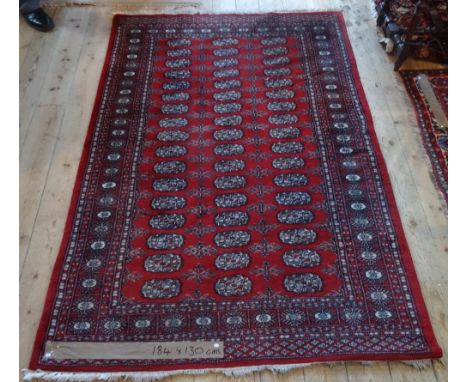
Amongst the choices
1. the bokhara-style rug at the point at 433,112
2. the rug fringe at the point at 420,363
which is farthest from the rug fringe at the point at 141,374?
the bokhara-style rug at the point at 433,112

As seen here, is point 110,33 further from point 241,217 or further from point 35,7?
point 241,217

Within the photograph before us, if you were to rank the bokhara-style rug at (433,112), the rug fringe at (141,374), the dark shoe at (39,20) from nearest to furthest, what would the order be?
the rug fringe at (141,374)
the bokhara-style rug at (433,112)
the dark shoe at (39,20)

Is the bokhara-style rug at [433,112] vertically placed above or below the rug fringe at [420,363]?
above

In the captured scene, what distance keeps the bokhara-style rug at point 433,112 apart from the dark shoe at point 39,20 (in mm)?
1946

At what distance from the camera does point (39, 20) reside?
270cm

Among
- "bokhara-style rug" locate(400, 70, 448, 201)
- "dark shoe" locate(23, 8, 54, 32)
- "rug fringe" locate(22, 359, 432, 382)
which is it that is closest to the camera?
"rug fringe" locate(22, 359, 432, 382)

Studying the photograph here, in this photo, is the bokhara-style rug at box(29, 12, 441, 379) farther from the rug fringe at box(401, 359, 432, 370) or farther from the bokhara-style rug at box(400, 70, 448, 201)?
the bokhara-style rug at box(400, 70, 448, 201)

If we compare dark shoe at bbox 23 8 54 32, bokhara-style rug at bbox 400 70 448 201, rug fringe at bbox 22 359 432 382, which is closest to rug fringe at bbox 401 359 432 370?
rug fringe at bbox 22 359 432 382

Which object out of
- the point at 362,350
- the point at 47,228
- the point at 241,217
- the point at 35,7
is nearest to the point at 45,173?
the point at 47,228

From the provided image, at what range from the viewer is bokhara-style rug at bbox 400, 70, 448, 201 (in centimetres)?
203

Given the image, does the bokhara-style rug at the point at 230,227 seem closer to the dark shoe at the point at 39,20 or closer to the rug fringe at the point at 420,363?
the rug fringe at the point at 420,363

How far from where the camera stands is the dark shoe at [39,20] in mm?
2701

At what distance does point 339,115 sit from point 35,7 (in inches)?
71.8

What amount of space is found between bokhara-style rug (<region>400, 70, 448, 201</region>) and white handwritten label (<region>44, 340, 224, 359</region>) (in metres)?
1.11
